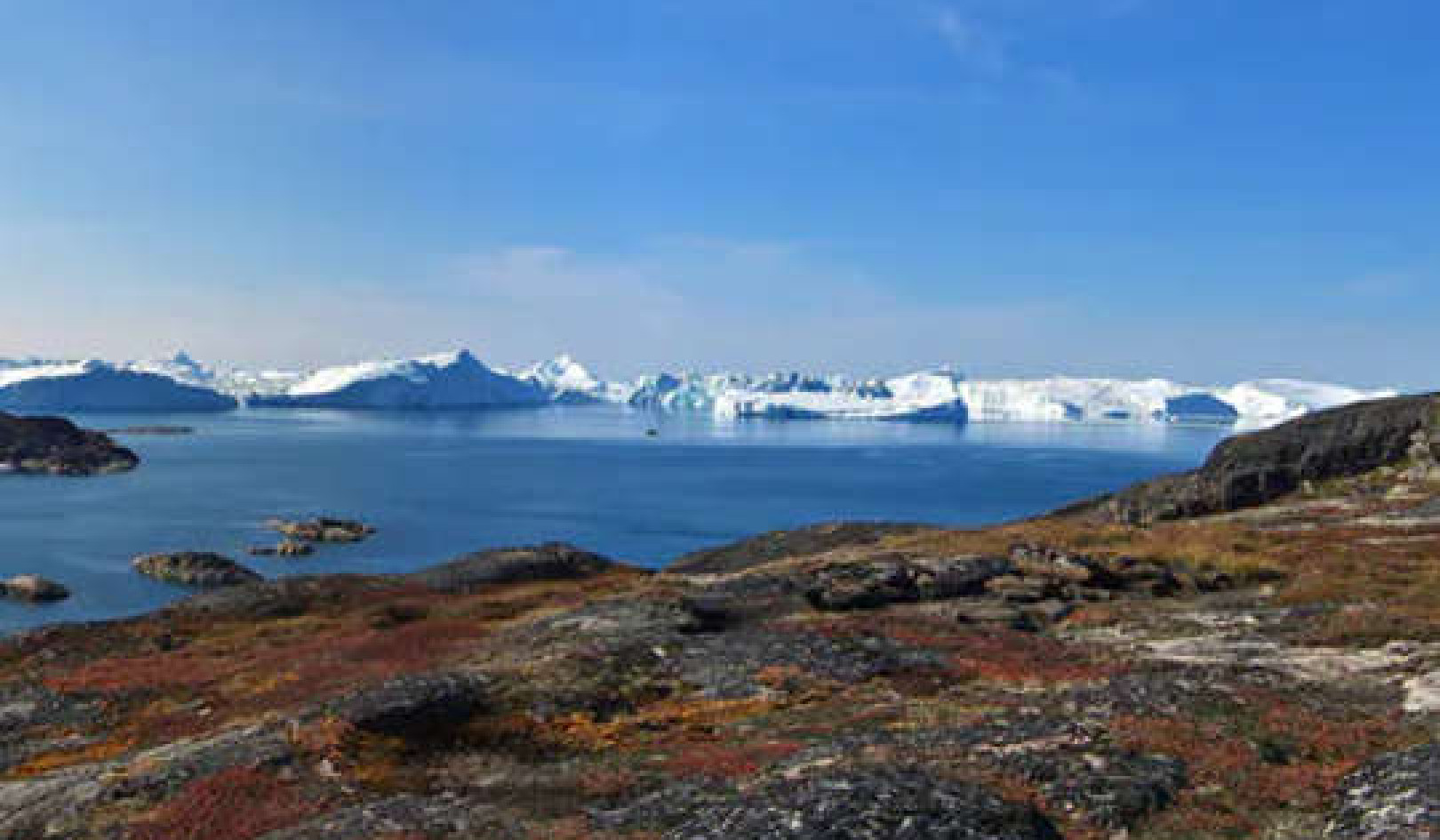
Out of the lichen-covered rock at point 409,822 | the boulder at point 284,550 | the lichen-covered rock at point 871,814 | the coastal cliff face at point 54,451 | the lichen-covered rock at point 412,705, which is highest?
the lichen-covered rock at point 871,814

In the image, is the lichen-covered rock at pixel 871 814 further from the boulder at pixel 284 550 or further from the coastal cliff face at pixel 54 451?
the coastal cliff face at pixel 54 451

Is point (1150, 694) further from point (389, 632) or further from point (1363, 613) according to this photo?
point (389, 632)

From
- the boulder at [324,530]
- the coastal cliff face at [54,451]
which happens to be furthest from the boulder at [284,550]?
the coastal cliff face at [54,451]

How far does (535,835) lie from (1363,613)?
20.3m

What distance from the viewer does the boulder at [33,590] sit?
235ft

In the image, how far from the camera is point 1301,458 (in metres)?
60.0

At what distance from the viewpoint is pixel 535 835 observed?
1228 cm

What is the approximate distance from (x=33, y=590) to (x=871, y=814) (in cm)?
8339

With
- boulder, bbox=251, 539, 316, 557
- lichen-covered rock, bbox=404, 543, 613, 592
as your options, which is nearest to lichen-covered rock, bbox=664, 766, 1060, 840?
lichen-covered rock, bbox=404, 543, 613, 592

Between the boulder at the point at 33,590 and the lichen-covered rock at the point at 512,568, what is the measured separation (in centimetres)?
3404

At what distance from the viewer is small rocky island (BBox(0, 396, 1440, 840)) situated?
38.7 ft

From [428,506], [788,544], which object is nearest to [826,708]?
[788,544]

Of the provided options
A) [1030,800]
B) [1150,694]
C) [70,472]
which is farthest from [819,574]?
[70,472]

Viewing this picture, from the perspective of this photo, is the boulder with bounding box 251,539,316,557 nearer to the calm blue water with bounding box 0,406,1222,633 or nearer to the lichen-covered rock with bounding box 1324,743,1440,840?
the calm blue water with bounding box 0,406,1222,633
